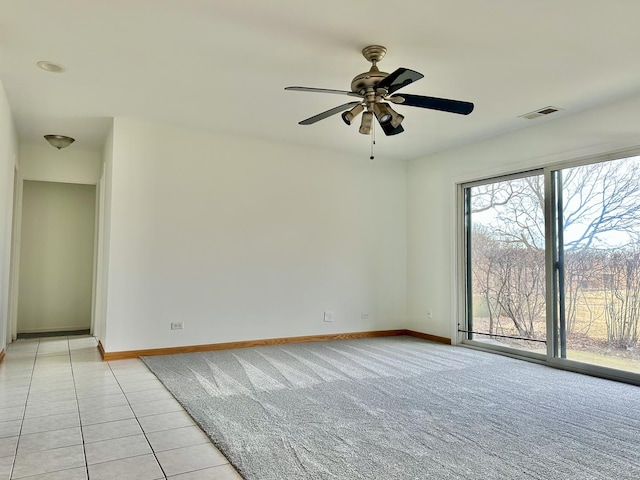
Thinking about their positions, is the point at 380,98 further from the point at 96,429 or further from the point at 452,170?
the point at 452,170

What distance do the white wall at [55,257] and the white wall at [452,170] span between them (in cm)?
500

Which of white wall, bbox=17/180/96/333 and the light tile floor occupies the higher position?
white wall, bbox=17/180/96/333

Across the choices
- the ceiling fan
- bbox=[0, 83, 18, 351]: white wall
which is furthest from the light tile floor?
the ceiling fan

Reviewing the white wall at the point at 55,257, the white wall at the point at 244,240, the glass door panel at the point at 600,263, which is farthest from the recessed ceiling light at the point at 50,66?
the glass door panel at the point at 600,263

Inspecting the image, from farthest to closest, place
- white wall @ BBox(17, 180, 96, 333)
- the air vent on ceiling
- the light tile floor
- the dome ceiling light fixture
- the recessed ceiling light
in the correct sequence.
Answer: white wall @ BBox(17, 180, 96, 333), the dome ceiling light fixture, the air vent on ceiling, the recessed ceiling light, the light tile floor

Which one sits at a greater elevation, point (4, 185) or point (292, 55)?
point (292, 55)

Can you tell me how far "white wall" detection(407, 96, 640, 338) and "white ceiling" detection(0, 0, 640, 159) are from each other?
0.20 metres

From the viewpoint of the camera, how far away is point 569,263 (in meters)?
4.57

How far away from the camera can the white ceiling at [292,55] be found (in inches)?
107

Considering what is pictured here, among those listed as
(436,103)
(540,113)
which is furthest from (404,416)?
(540,113)

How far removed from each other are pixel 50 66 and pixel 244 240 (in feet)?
8.73

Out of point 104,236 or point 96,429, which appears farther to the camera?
point 104,236

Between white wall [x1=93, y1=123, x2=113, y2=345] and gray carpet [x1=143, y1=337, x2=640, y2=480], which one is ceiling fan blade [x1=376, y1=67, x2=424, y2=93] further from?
white wall [x1=93, y1=123, x2=113, y2=345]

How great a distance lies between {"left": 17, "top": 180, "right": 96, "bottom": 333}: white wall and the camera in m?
6.71
